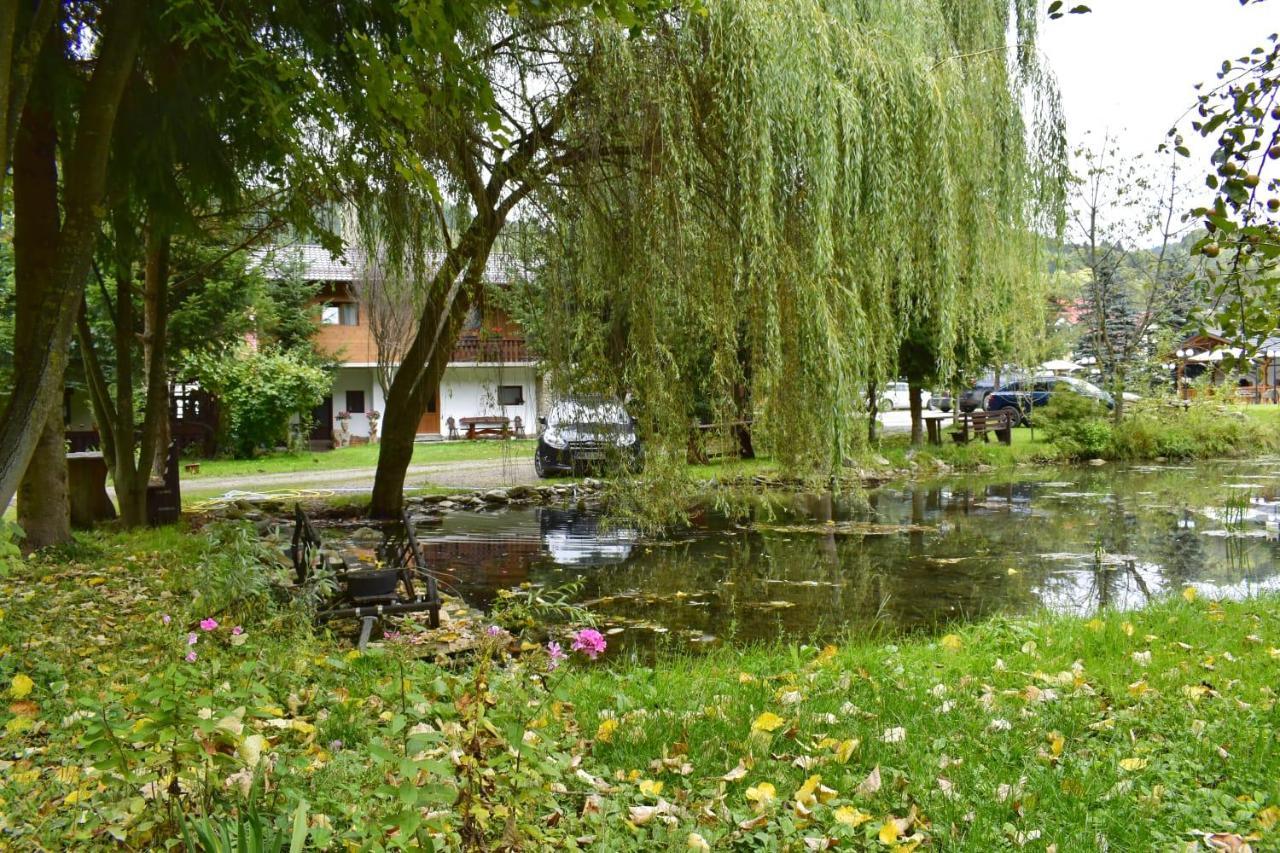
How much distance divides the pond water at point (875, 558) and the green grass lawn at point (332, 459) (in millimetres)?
6624

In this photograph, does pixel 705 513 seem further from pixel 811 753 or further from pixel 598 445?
pixel 811 753

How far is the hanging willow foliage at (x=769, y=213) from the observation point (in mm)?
6004

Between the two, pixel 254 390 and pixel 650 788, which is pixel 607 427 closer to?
pixel 650 788

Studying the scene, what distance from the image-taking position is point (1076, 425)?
771 inches

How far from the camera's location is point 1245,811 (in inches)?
111

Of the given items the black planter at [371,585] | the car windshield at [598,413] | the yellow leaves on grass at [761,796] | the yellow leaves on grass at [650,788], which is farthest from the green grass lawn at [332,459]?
the yellow leaves on grass at [761,796]

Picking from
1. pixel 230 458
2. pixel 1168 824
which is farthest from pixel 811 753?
pixel 230 458

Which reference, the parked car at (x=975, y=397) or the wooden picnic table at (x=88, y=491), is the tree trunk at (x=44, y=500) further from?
the parked car at (x=975, y=397)

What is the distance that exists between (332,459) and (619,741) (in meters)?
19.1

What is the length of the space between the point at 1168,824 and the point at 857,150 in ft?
15.0

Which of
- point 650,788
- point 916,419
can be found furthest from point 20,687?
point 916,419

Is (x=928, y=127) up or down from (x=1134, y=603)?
up

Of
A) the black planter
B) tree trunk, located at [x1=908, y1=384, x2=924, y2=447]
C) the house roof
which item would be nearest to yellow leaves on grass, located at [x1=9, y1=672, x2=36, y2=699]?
the black planter

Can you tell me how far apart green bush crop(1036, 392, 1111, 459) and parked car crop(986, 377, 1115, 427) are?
255mm
